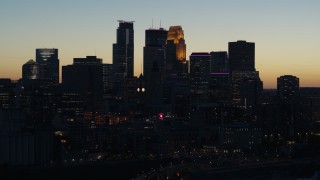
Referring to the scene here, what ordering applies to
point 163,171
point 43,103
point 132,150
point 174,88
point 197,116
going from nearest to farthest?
point 163,171
point 132,150
point 197,116
point 43,103
point 174,88

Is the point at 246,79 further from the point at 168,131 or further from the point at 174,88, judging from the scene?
the point at 168,131

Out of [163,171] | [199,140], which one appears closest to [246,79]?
[199,140]

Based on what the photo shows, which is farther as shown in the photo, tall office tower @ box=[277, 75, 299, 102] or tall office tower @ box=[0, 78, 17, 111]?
tall office tower @ box=[277, 75, 299, 102]

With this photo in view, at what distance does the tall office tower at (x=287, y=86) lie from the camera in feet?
322

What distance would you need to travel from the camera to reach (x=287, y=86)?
326 ft

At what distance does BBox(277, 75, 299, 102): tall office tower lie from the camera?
98.0m

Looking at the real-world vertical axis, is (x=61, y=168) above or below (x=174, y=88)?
below

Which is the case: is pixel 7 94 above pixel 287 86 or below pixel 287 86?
below

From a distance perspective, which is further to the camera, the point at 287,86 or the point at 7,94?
the point at 287,86

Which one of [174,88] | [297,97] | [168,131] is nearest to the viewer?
[168,131]

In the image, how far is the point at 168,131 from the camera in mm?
61000

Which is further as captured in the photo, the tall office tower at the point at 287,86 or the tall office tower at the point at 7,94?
the tall office tower at the point at 287,86

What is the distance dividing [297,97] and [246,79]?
13540 mm

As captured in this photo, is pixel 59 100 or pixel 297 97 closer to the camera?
pixel 59 100
